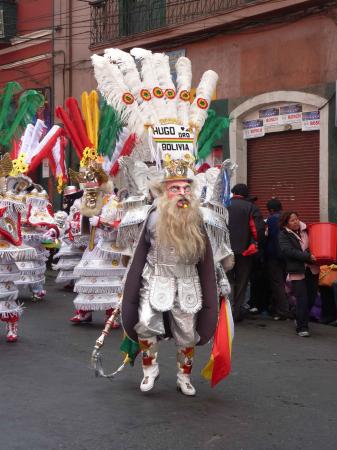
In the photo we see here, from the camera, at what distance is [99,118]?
9.93 m

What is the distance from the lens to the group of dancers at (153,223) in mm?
6027

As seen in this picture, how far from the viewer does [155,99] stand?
704 centimetres

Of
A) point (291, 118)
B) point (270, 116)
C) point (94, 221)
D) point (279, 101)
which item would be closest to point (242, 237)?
point (94, 221)

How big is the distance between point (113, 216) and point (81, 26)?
12.3m

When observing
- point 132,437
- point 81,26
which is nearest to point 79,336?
point 132,437

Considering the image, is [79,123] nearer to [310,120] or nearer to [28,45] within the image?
[310,120]

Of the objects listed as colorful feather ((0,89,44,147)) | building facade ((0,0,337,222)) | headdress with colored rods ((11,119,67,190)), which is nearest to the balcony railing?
building facade ((0,0,337,222))

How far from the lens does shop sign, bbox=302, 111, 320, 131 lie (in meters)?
14.3

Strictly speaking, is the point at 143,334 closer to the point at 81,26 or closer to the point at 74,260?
the point at 74,260

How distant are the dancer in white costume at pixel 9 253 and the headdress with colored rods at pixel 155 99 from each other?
1.86m

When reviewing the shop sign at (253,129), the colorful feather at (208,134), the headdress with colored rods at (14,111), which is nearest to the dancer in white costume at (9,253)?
the headdress with colored rods at (14,111)

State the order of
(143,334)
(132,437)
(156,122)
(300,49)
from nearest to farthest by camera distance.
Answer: (132,437) → (143,334) → (156,122) → (300,49)

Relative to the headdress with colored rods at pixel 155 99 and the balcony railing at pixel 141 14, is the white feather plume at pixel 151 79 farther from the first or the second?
the balcony railing at pixel 141 14

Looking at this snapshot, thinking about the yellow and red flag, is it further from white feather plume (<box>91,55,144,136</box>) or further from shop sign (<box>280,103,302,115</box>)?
shop sign (<box>280,103,302,115</box>)
